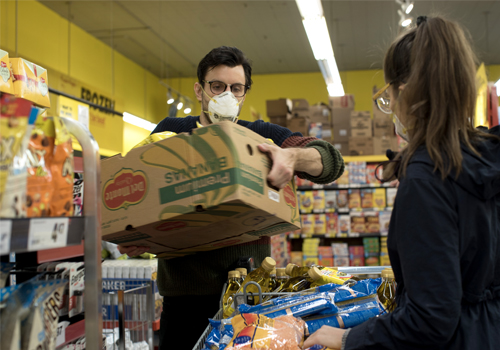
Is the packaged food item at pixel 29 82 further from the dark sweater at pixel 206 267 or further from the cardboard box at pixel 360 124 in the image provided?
the cardboard box at pixel 360 124

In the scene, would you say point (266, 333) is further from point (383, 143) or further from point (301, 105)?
point (301, 105)

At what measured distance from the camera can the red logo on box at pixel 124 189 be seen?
4.35 ft

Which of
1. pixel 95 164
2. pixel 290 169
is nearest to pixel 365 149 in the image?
pixel 290 169

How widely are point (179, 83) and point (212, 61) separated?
1153cm

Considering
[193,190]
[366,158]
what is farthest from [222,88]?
[366,158]

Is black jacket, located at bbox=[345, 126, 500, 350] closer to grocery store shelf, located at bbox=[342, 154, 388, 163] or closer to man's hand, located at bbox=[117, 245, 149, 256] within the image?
man's hand, located at bbox=[117, 245, 149, 256]

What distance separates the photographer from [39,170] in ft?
2.74

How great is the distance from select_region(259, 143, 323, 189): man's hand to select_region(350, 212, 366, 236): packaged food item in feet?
18.1

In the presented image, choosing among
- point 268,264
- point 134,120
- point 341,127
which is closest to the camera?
point 268,264

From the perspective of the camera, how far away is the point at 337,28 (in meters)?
9.81

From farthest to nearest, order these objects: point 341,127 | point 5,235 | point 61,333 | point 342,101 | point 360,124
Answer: point 342,101, point 341,127, point 360,124, point 61,333, point 5,235

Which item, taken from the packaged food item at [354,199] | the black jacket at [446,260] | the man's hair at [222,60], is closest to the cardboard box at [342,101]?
the packaged food item at [354,199]

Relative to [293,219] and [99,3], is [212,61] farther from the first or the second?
[99,3]

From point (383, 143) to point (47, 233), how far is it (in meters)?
7.16
